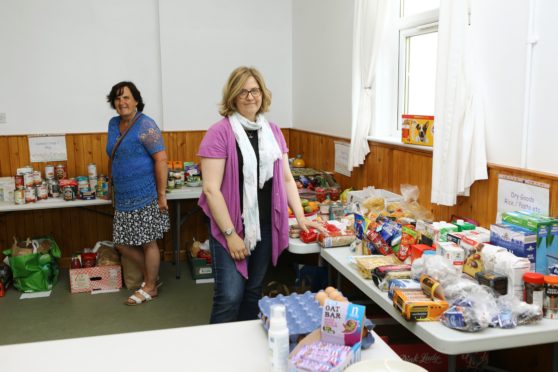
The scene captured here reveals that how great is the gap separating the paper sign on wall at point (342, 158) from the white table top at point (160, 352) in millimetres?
2464

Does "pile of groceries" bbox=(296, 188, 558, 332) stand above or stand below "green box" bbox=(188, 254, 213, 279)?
above

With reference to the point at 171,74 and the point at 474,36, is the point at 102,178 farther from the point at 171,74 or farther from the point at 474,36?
the point at 474,36

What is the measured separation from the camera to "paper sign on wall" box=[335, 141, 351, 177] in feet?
13.4

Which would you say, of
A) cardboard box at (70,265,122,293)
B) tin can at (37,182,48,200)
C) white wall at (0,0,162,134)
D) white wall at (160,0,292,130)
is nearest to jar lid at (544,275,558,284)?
cardboard box at (70,265,122,293)

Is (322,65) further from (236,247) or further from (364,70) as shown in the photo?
(236,247)

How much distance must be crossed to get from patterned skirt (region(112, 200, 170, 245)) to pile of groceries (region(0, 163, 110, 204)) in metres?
0.56

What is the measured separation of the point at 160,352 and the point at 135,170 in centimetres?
254

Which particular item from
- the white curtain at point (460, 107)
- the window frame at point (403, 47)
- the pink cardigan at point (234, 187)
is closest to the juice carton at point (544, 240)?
the white curtain at point (460, 107)

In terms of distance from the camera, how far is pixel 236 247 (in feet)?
8.54

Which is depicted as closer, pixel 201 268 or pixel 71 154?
pixel 201 268

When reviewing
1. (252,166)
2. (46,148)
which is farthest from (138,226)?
(252,166)

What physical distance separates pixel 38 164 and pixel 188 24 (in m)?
1.84

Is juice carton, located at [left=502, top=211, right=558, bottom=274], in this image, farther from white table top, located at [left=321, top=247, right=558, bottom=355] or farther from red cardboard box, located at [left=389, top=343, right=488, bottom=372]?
red cardboard box, located at [left=389, top=343, right=488, bottom=372]

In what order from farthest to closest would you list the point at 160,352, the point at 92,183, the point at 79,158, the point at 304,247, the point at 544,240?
the point at 79,158 → the point at 92,183 → the point at 304,247 → the point at 544,240 → the point at 160,352
